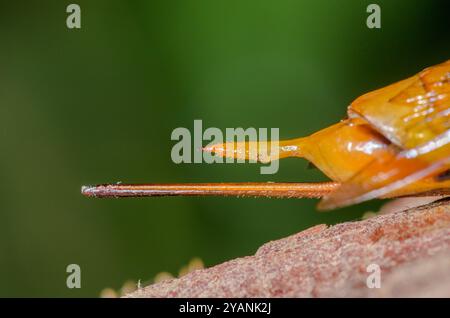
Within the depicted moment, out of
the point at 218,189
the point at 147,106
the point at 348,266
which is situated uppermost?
the point at 147,106

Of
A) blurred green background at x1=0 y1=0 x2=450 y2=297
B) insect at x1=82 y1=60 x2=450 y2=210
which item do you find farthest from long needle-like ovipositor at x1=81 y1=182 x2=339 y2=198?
blurred green background at x1=0 y1=0 x2=450 y2=297

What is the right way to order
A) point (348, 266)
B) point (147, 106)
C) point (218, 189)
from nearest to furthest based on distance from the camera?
point (348, 266) < point (218, 189) < point (147, 106)

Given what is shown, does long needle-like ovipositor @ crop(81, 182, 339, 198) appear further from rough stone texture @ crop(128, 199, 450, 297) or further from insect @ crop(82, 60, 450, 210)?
rough stone texture @ crop(128, 199, 450, 297)

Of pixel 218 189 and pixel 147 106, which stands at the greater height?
pixel 147 106

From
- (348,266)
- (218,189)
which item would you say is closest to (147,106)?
(218,189)

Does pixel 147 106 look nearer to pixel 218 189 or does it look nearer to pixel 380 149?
pixel 218 189

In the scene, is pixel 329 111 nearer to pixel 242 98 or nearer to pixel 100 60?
pixel 242 98
